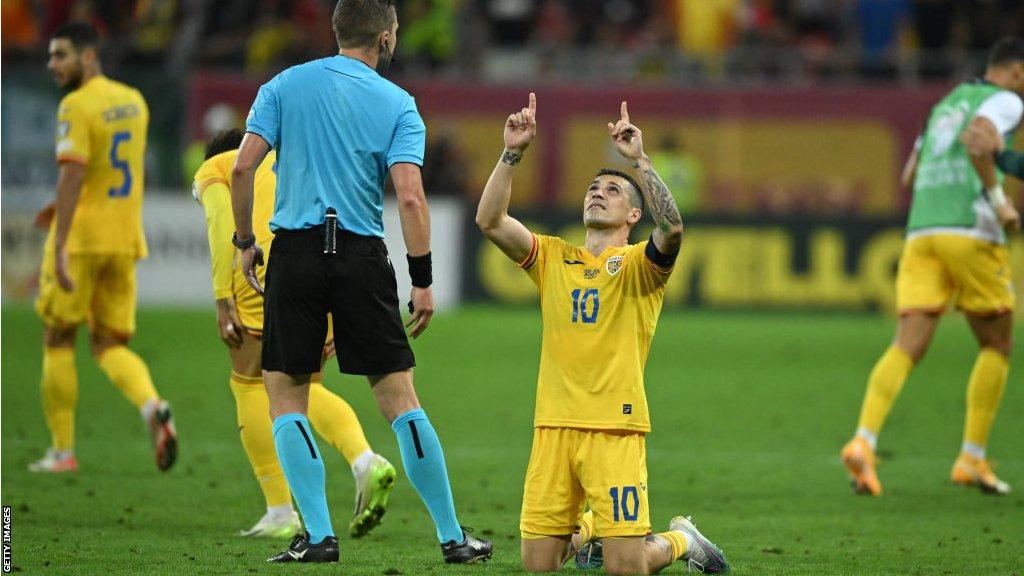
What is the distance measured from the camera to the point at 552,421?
20.1 feet

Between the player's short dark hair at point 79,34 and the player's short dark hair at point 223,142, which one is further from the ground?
the player's short dark hair at point 79,34

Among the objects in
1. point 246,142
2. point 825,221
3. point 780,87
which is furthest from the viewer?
point 780,87

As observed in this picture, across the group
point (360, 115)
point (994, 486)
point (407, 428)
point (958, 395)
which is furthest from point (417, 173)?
point (958, 395)

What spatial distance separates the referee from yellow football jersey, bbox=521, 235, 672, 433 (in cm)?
54

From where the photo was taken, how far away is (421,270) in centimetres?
595

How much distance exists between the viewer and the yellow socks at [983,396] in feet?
29.3

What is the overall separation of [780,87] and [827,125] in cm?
90

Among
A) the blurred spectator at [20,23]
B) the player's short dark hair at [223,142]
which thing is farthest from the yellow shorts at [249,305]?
the blurred spectator at [20,23]

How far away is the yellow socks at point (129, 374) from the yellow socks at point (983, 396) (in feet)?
15.2

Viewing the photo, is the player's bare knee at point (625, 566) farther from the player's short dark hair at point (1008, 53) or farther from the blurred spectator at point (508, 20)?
the blurred spectator at point (508, 20)

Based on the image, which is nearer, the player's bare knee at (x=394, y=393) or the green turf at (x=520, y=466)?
the player's bare knee at (x=394, y=393)

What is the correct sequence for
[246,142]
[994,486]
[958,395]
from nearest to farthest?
[246,142] → [994,486] → [958,395]

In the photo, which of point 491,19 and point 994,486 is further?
point 491,19

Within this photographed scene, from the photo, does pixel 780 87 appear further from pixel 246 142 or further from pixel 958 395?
pixel 246 142
